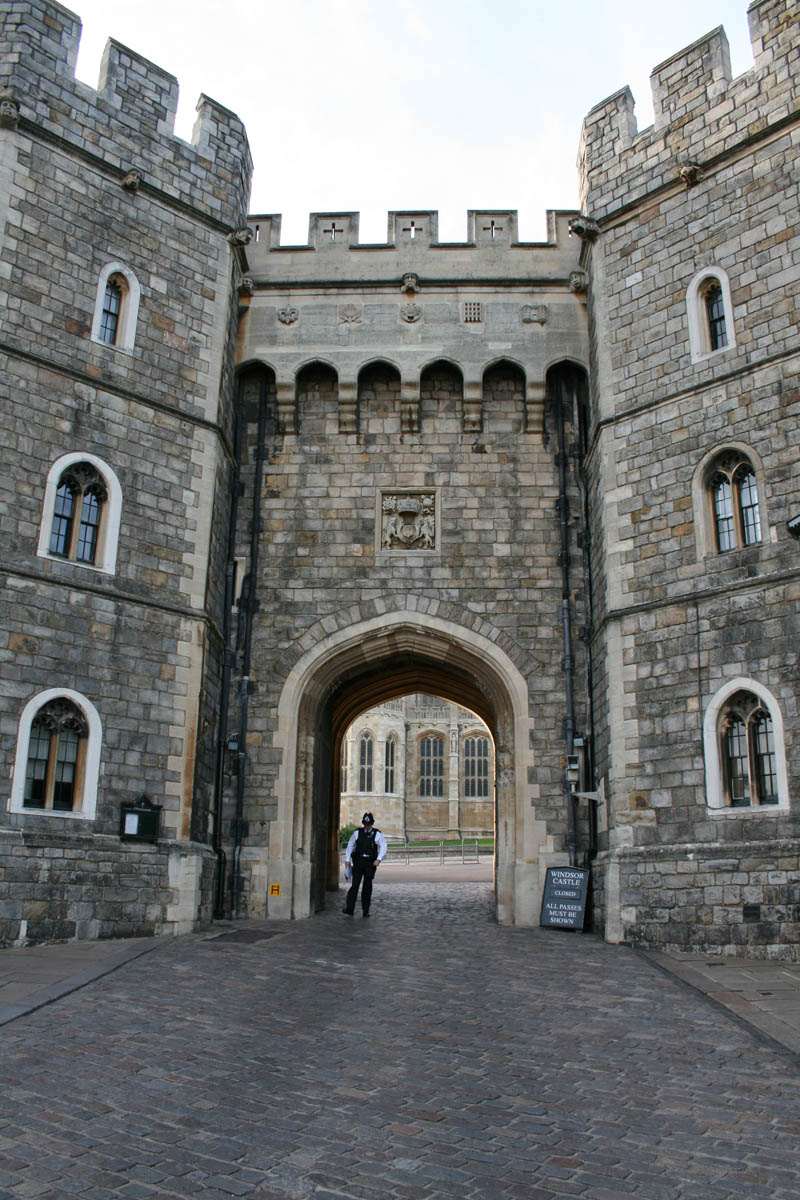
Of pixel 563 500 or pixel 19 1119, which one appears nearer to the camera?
pixel 19 1119

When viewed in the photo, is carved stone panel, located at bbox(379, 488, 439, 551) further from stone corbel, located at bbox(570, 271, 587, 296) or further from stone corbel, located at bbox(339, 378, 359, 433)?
stone corbel, located at bbox(570, 271, 587, 296)

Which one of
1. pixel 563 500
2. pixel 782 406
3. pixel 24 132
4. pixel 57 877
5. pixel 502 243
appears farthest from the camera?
pixel 502 243

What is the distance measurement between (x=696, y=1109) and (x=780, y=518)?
706 centimetres

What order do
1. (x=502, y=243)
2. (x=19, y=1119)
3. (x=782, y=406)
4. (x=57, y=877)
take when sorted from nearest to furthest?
(x=19, y=1119) < (x=57, y=877) < (x=782, y=406) < (x=502, y=243)

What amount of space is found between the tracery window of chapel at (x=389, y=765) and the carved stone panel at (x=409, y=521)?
4493 centimetres

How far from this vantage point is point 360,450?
46.7 ft

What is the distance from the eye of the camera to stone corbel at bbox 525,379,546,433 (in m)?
14.0

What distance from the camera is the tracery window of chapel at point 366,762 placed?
56969mm

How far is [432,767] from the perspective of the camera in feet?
194

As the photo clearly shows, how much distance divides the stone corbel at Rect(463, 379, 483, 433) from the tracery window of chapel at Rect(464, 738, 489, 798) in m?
46.2

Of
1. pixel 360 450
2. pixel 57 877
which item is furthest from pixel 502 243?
pixel 57 877

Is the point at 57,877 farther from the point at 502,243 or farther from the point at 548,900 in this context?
the point at 502,243

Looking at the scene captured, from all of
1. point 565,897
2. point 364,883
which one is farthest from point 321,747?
point 565,897

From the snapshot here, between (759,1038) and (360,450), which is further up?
(360,450)
